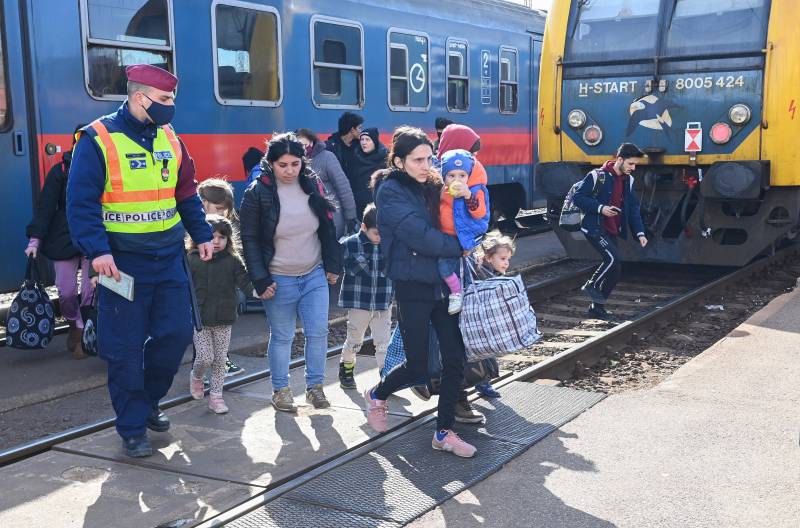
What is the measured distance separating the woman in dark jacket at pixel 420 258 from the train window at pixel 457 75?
7.97 meters

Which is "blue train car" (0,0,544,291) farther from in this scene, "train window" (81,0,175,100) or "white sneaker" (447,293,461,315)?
"white sneaker" (447,293,461,315)

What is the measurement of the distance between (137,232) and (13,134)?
322cm

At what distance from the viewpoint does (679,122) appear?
31.9 ft

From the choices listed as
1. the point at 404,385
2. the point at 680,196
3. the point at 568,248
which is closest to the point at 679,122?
the point at 680,196

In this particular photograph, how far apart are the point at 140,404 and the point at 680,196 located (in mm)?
6707

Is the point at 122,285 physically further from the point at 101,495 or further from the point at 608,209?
the point at 608,209

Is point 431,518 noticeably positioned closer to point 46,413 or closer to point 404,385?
point 404,385

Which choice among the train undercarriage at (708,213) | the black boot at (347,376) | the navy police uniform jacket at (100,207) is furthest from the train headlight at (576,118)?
the navy police uniform jacket at (100,207)

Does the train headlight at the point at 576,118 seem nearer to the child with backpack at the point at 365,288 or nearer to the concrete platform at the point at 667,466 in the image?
the concrete platform at the point at 667,466

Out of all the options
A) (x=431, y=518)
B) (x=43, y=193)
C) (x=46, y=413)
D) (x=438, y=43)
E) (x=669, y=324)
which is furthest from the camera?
(x=438, y=43)

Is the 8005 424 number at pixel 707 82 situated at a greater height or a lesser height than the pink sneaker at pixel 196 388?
greater

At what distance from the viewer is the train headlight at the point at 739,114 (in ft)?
30.5

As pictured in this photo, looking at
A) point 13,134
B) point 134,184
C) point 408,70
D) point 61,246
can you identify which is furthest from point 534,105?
point 134,184

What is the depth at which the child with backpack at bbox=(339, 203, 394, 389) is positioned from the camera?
5.75 metres
